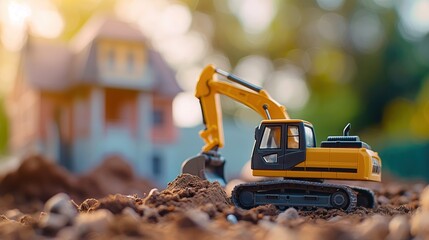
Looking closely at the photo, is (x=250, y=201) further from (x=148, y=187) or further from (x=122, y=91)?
(x=122, y=91)

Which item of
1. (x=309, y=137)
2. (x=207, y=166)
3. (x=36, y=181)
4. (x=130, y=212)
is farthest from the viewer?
(x=36, y=181)

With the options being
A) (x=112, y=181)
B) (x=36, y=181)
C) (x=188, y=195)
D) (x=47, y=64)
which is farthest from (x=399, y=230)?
(x=47, y=64)

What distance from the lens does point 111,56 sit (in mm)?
22812

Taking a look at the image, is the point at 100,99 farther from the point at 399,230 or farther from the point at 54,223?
the point at 399,230

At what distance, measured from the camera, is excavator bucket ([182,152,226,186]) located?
1153 centimetres

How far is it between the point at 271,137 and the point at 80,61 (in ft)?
46.3

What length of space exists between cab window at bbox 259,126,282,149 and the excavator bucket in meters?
1.45

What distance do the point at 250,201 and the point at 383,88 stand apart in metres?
31.8

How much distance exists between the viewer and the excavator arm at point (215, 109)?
11.4 metres

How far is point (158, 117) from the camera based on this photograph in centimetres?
2508

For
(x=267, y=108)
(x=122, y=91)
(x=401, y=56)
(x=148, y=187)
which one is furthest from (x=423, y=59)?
(x=267, y=108)

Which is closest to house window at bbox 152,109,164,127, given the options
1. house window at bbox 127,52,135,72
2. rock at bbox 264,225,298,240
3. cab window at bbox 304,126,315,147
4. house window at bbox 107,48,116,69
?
house window at bbox 127,52,135,72

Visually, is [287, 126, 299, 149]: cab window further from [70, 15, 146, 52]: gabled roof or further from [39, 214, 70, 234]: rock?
[70, 15, 146, 52]: gabled roof

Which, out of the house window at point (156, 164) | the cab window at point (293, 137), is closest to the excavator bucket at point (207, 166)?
the cab window at point (293, 137)
